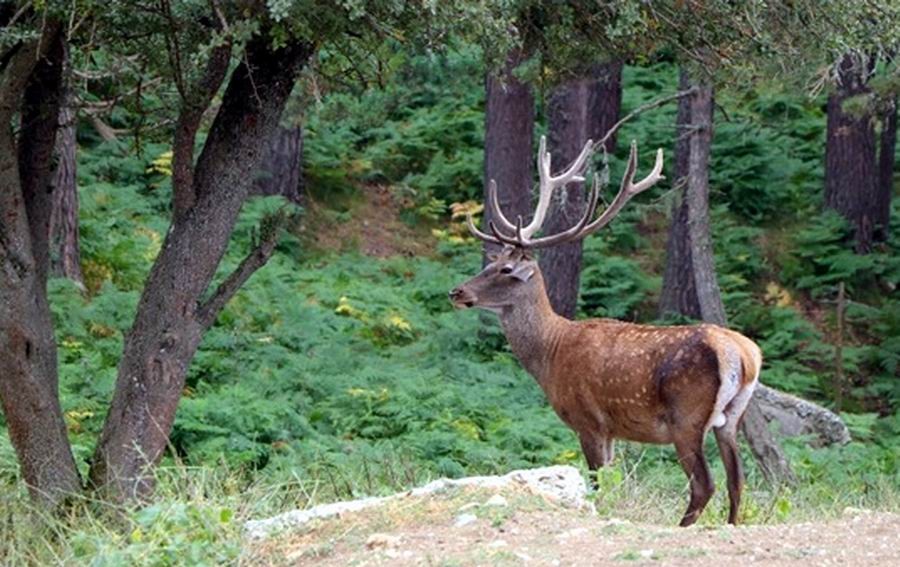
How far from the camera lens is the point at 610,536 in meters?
6.60

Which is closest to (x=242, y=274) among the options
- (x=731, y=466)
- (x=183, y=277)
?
(x=183, y=277)

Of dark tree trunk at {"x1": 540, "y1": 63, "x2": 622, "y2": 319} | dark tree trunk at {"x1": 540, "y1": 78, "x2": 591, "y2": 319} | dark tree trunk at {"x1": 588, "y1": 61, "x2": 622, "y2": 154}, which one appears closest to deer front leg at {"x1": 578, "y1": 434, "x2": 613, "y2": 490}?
dark tree trunk at {"x1": 540, "y1": 63, "x2": 622, "y2": 319}

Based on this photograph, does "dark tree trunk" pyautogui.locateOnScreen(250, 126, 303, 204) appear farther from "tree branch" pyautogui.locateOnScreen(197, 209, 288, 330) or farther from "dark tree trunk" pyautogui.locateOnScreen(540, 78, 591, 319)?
"tree branch" pyautogui.locateOnScreen(197, 209, 288, 330)

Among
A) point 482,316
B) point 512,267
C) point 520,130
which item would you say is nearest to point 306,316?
point 482,316

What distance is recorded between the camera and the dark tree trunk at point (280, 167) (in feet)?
68.1

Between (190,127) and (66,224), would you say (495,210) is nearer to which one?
(190,127)

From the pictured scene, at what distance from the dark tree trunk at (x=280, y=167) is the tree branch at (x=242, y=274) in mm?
12187

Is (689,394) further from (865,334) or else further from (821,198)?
(821,198)

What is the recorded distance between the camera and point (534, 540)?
652 cm

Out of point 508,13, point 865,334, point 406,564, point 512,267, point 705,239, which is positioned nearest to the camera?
point 406,564

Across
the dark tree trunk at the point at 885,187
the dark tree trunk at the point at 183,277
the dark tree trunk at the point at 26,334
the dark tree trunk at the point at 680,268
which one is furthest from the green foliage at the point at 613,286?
the dark tree trunk at the point at 26,334

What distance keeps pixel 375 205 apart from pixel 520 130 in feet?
18.0

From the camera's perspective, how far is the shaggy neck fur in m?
10.1

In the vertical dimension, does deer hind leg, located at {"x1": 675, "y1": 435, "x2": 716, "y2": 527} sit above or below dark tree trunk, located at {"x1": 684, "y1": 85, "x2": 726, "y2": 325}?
below
